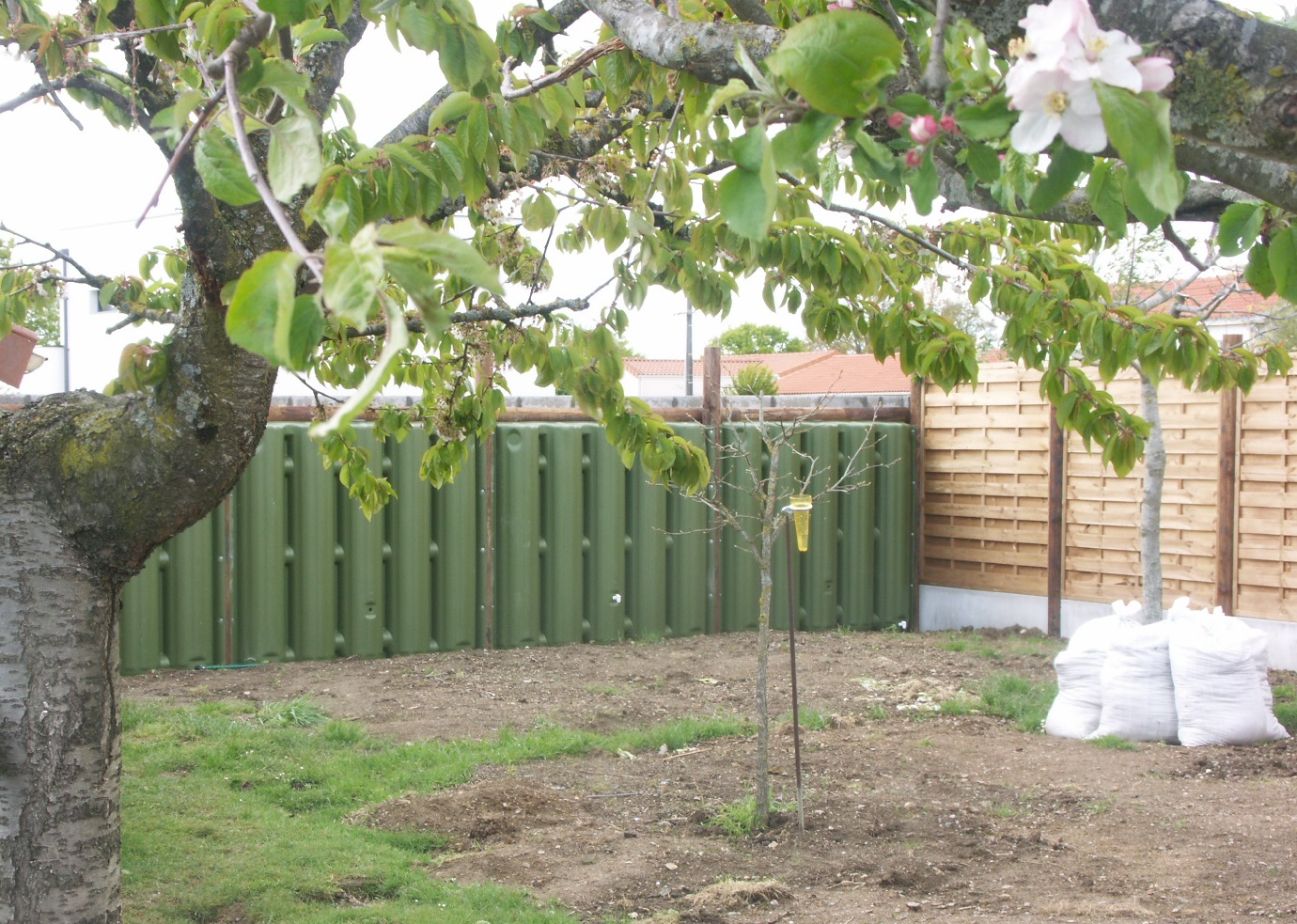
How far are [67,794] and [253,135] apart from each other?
142 centimetres

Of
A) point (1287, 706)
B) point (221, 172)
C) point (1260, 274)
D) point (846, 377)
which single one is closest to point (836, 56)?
point (221, 172)

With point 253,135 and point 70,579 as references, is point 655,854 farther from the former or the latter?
point 253,135

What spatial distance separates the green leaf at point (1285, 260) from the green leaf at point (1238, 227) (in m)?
0.03

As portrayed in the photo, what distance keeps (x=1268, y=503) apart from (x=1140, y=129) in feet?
22.0

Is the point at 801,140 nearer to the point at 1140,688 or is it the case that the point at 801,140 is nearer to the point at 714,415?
the point at 1140,688

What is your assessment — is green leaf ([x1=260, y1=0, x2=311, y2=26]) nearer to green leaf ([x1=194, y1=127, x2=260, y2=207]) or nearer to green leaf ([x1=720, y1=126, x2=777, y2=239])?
green leaf ([x1=194, y1=127, x2=260, y2=207])

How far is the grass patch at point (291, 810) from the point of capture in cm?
329

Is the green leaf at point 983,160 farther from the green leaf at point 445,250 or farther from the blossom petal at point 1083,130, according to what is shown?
the green leaf at point 445,250

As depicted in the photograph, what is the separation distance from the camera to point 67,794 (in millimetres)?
2377

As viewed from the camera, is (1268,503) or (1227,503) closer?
(1268,503)

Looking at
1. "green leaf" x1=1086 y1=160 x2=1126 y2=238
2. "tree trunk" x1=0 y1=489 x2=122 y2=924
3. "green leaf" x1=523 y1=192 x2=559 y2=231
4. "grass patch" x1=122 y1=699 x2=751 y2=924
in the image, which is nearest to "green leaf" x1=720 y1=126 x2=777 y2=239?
"green leaf" x1=1086 y1=160 x2=1126 y2=238

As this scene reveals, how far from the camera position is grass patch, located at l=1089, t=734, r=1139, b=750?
512 cm

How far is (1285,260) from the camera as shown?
143 cm

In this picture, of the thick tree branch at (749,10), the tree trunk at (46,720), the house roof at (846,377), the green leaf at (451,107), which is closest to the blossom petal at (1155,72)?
the green leaf at (451,107)
